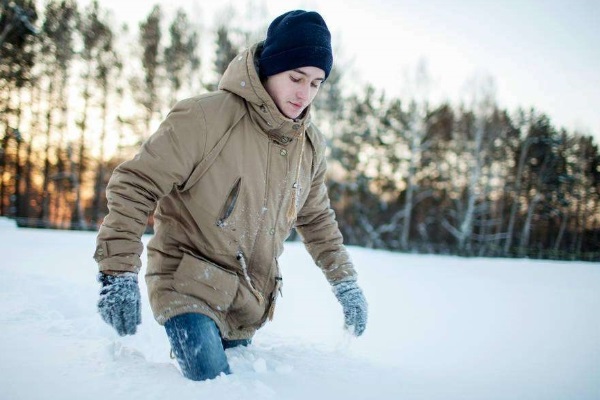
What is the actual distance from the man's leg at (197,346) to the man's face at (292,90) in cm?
108

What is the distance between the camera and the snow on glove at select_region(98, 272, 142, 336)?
1.52 meters

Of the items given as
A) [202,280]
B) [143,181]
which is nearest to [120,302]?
[202,280]

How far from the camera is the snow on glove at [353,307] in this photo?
2.27 m

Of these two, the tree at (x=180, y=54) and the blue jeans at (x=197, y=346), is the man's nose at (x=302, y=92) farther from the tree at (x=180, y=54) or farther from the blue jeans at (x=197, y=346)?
the tree at (x=180, y=54)

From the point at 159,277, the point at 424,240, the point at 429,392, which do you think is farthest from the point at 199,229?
the point at 424,240

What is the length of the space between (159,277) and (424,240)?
87.3 ft

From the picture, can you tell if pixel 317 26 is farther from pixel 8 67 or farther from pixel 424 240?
pixel 424 240

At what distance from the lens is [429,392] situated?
1936mm

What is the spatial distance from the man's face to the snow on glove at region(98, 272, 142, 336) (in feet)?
3.46

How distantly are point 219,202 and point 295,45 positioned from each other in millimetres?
875

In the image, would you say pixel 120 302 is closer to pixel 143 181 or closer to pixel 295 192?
pixel 143 181

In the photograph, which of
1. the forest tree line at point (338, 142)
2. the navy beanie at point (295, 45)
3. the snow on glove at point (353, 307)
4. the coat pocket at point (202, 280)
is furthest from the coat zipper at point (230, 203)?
the forest tree line at point (338, 142)

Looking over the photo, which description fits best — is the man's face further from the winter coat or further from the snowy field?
the snowy field

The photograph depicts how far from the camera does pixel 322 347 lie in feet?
7.88
